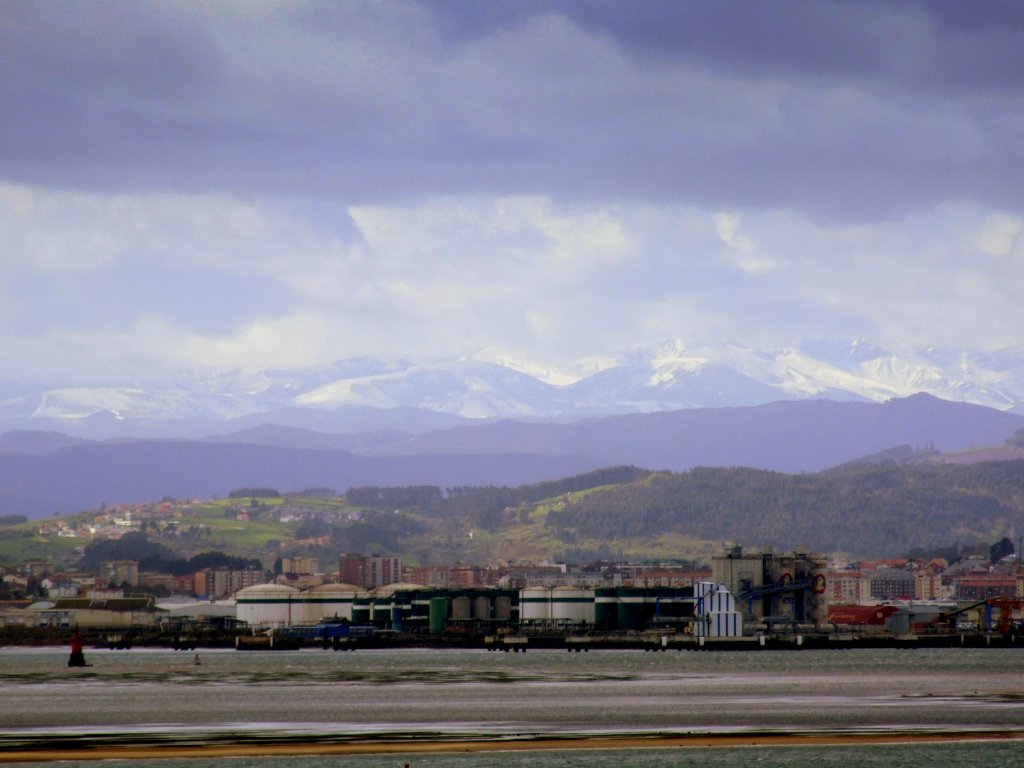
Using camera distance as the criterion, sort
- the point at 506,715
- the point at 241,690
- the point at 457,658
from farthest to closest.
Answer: the point at 457,658, the point at 241,690, the point at 506,715

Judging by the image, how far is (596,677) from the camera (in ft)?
448

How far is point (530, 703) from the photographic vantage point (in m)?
105

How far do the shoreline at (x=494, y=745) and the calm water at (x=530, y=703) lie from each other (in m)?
2.29

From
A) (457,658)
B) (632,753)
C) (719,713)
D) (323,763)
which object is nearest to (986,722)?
(719,713)

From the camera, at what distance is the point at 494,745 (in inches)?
3076

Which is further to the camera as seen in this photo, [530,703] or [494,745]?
[530,703]

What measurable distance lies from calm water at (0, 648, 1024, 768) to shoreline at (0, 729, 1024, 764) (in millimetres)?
2287

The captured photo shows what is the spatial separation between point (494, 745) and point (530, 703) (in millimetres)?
26590

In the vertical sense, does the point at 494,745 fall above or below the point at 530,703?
below

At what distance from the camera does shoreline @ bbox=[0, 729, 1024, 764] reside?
7538cm

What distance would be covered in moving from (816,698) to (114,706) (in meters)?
34.8

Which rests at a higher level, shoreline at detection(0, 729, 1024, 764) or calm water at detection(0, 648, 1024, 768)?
calm water at detection(0, 648, 1024, 768)

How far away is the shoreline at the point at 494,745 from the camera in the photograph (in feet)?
247

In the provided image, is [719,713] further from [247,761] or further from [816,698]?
[247,761]
